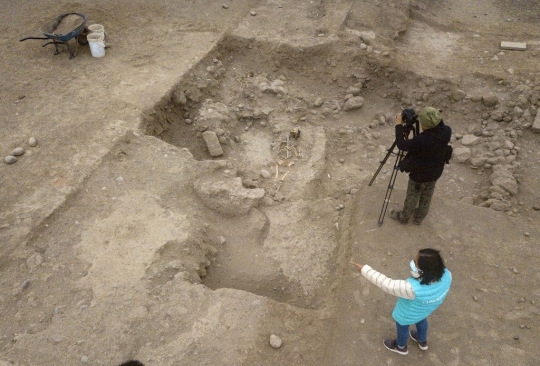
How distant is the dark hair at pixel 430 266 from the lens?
284cm

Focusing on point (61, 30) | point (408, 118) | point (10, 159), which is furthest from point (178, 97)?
point (408, 118)

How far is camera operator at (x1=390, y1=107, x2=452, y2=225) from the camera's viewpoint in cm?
387

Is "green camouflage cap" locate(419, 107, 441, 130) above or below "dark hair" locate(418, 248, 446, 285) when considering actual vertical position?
above

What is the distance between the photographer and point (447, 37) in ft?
28.9

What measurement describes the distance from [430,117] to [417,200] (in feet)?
3.54

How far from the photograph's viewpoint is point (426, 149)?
397cm

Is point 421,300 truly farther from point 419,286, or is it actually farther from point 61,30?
point 61,30

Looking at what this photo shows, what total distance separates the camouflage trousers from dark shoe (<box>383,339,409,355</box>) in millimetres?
1531

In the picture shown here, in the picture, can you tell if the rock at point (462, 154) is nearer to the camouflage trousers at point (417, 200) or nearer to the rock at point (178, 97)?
the camouflage trousers at point (417, 200)

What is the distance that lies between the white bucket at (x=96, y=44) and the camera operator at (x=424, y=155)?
19.1 feet

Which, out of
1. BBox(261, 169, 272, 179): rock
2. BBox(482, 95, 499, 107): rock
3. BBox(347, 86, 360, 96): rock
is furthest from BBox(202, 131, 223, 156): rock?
BBox(482, 95, 499, 107): rock

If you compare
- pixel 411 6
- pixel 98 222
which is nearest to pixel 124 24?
pixel 98 222

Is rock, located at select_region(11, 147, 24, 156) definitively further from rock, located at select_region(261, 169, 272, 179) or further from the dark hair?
the dark hair

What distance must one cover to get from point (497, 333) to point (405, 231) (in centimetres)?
135
